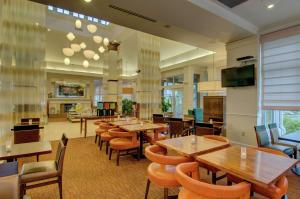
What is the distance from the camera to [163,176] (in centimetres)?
207

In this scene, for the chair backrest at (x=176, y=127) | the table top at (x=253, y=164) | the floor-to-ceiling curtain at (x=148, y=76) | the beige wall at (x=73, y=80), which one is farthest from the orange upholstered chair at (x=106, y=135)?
the beige wall at (x=73, y=80)

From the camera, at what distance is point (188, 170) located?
73.9 inches

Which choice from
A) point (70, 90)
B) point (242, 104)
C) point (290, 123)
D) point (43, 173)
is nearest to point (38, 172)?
point (43, 173)

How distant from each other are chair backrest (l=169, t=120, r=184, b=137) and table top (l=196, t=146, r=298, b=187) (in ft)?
10.0

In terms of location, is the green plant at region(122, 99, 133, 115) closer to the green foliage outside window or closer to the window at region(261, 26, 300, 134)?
the window at region(261, 26, 300, 134)

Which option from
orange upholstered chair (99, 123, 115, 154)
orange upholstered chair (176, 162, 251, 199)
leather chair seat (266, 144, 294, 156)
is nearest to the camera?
orange upholstered chair (176, 162, 251, 199)

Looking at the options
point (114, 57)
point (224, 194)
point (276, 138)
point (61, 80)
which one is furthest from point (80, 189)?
point (61, 80)

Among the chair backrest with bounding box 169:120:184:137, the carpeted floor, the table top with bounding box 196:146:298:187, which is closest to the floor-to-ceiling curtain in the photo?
the chair backrest with bounding box 169:120:184:137

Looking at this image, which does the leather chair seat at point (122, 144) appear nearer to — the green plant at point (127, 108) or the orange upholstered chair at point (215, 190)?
the orange upholstered chair at point (215, 190)

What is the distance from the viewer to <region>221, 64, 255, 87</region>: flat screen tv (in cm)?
458

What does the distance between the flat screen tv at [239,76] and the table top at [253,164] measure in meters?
2.95

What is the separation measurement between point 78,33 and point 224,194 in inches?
303

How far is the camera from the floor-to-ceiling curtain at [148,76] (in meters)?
7.33

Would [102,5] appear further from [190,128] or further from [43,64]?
[190,128]
